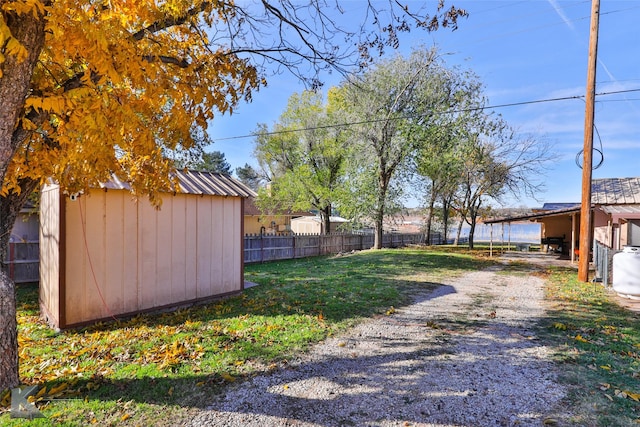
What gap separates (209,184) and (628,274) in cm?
922

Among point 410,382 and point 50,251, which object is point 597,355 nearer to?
point 410,382

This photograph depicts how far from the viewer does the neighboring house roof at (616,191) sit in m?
14.6

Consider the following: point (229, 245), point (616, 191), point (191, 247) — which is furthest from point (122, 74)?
point (616, 191)

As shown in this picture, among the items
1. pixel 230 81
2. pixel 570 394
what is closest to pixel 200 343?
pixel 230 81

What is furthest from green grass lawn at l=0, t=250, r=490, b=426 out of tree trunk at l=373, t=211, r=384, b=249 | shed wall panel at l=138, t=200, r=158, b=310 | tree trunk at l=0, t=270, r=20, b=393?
tree trunk at l=373, t=211, r=384, b=249

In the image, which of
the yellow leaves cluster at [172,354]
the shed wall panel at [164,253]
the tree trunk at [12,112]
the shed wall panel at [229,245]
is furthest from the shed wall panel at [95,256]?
the shed wall panel at [229,245]

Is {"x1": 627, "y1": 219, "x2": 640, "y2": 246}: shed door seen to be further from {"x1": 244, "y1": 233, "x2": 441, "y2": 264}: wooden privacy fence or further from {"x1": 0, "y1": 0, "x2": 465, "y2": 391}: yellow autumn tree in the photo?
{"x1": 0, "y1": 0, "x2": 465, "y2": 391}: yellow autumn tree

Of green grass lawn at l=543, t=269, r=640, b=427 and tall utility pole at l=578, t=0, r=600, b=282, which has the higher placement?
tall utility pole at l=578, t=0, r=600, b=282

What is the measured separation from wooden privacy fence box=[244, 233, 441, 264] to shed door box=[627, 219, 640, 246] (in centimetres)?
1238

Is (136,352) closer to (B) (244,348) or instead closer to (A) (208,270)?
(B) (244,348)

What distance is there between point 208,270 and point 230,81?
396 cm

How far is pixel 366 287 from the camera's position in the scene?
830cm

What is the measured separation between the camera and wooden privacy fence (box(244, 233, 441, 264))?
14.4 metres

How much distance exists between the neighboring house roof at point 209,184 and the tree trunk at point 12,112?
2746mm
